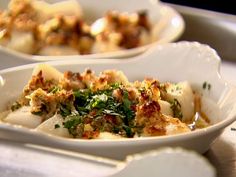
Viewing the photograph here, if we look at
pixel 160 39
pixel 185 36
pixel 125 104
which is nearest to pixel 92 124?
pixel 125 104

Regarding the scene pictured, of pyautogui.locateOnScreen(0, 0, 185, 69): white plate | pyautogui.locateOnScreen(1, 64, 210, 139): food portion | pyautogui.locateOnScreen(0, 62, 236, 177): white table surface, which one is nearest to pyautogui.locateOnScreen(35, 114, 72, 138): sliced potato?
pyautogui.locateOnScreen(1, 64, 210, 139): food portion

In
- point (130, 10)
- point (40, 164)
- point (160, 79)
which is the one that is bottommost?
point (130, 10)

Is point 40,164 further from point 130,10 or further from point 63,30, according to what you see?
point 130,10

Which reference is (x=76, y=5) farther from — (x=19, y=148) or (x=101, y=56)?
(x=19, y=148)

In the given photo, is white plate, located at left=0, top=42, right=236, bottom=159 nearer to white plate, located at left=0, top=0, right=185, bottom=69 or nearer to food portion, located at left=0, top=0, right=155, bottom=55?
white plate, located at left=0, top=0, right=185, bottom=69

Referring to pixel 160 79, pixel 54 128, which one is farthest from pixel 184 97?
pixel 54 128

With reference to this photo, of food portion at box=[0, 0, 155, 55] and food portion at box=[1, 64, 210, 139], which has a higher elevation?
food portion at box=[1, 64, 210, 139]

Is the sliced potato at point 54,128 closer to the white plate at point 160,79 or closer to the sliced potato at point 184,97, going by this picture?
the white plate at point 160,79
